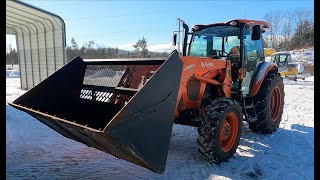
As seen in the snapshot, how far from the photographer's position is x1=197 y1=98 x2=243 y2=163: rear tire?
13.3 feet

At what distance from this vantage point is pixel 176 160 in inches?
171

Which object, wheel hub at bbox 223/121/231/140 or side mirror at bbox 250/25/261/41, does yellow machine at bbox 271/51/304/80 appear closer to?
side mirror at bbox 250/25/261/41

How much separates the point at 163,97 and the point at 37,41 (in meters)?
13.0

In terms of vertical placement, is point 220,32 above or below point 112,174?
above

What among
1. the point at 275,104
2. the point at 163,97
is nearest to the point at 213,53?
the point at 275,104

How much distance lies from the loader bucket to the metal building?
7908 mm

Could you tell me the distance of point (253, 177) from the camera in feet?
12.5

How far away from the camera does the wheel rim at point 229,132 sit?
14.2 ft

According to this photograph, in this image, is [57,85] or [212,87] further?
[212,87]

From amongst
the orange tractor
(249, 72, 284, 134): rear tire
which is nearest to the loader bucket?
the orange tractor

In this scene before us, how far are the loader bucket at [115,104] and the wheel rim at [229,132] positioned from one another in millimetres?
1374
